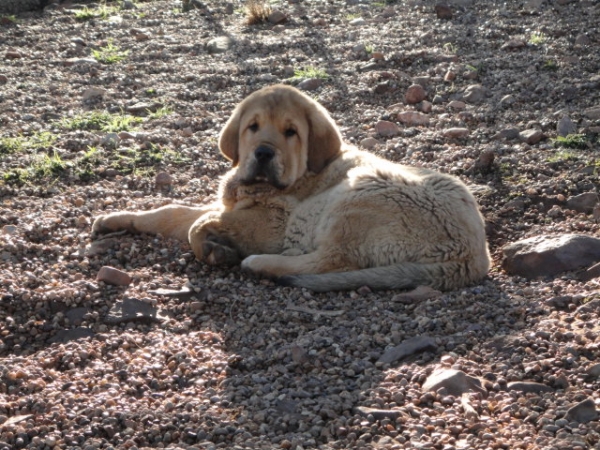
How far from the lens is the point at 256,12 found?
13.2m

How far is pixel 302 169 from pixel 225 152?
0.67 m

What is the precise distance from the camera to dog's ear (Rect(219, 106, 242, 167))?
22.5 feet

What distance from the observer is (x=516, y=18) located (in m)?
12.1

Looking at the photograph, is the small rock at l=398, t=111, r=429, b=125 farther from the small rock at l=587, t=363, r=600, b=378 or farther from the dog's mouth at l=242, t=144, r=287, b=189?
the small rock at l=587, t=363, r=600, b=378

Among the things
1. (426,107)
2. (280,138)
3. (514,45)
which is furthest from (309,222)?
(514,45)

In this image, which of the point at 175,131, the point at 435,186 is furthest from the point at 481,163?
the point at 175,131

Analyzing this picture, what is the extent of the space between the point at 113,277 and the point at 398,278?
187 centimetres

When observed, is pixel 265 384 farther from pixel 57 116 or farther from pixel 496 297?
pixel 57 116

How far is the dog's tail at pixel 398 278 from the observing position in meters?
5.87

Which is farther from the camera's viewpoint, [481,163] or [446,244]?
[481,163]

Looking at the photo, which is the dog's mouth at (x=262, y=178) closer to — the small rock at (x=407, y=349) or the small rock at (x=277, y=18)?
the small rock at (x=407, y=349)

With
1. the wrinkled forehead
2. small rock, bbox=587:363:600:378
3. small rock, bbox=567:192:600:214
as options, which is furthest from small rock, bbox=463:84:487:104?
small rock, bbox=587:363:600:378

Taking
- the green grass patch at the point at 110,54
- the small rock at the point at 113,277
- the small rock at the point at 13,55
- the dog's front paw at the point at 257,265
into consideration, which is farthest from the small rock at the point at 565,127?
the small rock at the point at 13,55

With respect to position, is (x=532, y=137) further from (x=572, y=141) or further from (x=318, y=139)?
(x=318, y=139)
